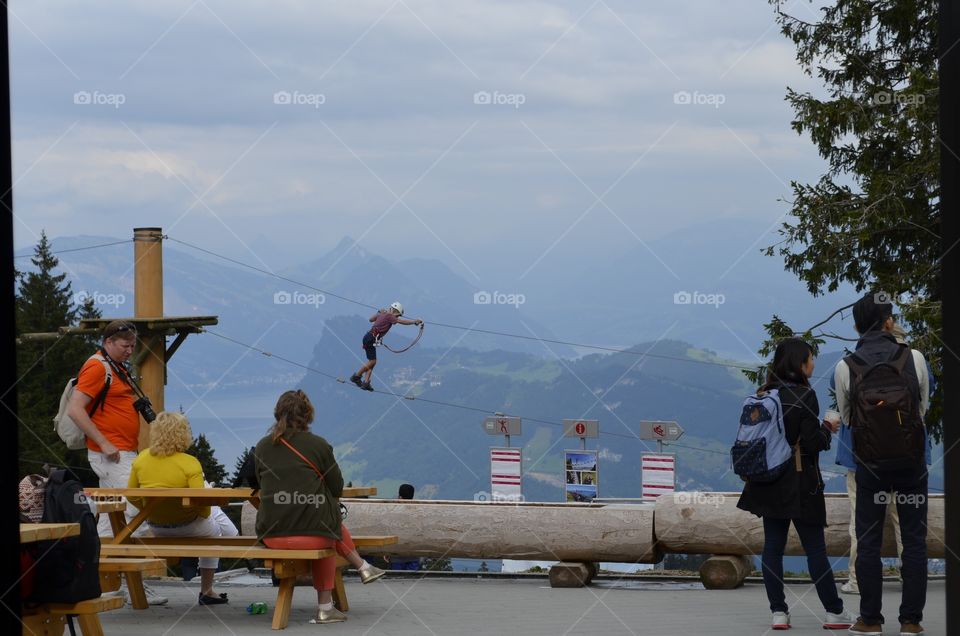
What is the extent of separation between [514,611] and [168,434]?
90.1 inches

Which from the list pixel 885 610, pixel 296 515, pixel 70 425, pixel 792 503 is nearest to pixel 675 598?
pixel 885 610

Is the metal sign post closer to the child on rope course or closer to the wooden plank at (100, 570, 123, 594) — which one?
the child on rope course

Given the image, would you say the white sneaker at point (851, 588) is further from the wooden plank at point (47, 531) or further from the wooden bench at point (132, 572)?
the wooden plank at point (47, 531)

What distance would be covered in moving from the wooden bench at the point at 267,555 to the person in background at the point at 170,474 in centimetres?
39

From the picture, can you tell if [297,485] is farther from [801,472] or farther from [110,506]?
[801,472]

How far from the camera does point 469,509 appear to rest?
30.3 ft

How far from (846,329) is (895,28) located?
594 centimetres

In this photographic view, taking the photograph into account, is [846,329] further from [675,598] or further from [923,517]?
[923,517]

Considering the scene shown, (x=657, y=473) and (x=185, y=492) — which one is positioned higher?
(x=185, y=492)

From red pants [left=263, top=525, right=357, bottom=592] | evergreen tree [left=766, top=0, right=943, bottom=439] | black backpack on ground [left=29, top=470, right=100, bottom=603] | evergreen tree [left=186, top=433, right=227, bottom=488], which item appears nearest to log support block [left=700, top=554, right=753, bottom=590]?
red pants [left=263, top=525, right=357, bottom=592]

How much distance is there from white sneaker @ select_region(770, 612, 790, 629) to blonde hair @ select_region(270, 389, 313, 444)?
105 inches

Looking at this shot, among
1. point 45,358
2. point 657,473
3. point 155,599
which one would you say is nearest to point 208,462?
point 45,358

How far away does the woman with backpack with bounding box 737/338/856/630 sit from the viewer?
256 inches

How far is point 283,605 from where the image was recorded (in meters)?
7.01
